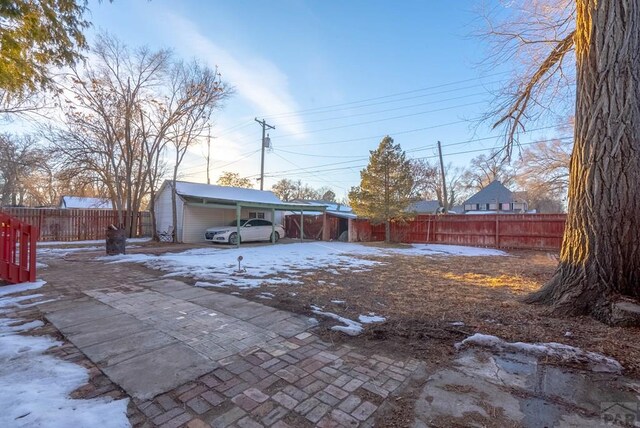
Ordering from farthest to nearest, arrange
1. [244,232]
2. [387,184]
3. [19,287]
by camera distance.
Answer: [387,184]
[244,232]
[19,287]

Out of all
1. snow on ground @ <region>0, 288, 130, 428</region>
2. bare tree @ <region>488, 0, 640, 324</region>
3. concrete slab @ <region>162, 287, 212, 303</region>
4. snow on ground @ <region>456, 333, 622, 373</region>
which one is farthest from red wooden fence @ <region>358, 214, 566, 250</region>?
snow on ground @ <region>0, 288, 130, 428</region>

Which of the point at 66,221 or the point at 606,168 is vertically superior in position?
the point at 606,168

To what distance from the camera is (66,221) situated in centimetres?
1580

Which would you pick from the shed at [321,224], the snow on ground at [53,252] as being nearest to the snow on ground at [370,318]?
the snow on ground at [53,252]

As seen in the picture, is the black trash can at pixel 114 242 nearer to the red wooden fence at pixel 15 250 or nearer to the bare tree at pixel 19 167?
the red wooden fence at pixel 15 250

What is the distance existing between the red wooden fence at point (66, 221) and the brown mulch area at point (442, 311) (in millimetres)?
15968

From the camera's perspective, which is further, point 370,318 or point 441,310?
point 441,310

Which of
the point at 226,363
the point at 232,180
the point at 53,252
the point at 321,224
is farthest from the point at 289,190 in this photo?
the point at 226,363

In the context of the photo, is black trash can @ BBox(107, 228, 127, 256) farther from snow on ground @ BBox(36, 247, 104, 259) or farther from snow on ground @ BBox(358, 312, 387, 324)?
snow on ground @ BBox(358, 312, 387, 324)

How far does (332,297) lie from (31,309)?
426cm

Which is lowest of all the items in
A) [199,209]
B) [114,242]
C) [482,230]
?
[114,242]

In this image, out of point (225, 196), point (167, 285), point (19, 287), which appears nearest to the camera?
point (19, 287)

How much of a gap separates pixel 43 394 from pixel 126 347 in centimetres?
82

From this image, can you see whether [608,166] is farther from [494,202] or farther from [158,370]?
[494,202]
